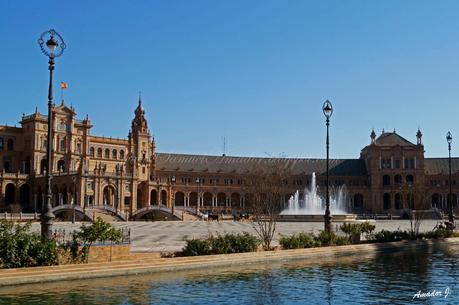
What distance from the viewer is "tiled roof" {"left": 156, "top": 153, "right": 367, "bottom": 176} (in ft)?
449

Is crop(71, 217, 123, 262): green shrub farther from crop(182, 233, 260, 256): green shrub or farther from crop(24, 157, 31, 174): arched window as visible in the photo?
crop(24, 157, 31, 174): arched window

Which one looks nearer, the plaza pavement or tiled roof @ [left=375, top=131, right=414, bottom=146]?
the plaza pavement

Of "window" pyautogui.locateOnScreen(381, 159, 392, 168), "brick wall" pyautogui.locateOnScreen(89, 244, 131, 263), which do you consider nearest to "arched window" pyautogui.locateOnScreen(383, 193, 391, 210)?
"window" pyautogui.locateOnScreen(381, 159, 392, 168)

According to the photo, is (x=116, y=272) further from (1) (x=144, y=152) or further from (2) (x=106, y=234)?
(1) (x=144, y=152)

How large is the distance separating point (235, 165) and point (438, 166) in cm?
4980

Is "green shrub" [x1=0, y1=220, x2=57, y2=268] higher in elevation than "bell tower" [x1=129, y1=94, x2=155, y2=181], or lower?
lower

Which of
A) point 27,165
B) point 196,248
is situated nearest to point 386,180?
point 27,165

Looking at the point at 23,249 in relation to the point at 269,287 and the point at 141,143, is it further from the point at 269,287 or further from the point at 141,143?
the point at 141,143

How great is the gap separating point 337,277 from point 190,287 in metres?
5.34

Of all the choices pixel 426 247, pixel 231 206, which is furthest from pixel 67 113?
pixel 426 247

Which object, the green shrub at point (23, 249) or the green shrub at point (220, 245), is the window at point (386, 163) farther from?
the green shrub at point (23, 249)

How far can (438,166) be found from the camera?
142 m

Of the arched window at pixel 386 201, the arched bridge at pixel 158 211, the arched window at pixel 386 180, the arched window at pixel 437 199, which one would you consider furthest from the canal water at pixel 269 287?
the arched window at pixel 437 199

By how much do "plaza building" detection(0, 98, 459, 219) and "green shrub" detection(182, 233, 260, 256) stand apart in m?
61.2
